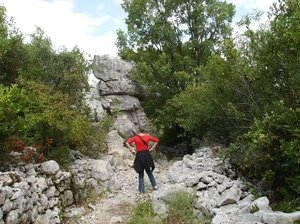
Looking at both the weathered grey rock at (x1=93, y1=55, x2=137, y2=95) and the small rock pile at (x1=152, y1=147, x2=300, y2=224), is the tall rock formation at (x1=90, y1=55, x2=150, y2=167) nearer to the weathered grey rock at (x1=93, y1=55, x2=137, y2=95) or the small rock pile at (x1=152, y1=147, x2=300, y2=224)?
the weathered grey rock at (x1=93, y1=55, x2=137, y2=95)

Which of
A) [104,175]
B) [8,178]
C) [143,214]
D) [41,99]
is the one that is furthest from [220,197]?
[41,99]

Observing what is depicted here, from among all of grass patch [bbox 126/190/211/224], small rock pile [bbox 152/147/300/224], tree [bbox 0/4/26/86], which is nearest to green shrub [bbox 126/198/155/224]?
grass patch [bbox 126/190/211/224]

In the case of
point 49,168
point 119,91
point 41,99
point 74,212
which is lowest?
point 74,212

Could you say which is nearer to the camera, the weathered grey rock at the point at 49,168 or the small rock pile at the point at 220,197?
the small rock pile at the point at 220,197

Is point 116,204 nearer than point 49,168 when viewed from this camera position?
No

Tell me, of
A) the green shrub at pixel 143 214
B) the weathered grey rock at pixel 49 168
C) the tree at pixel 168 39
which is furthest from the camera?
the tree at pixel 168 39

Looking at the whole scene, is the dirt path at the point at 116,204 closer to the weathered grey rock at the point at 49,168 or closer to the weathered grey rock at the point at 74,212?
the weathered grey rock at the point at 74,212

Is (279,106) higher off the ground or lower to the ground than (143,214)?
higher

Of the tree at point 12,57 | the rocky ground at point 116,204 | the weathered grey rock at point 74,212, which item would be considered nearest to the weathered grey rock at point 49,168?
the weathered grey rock at point 74,212

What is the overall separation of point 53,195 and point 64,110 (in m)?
3.58

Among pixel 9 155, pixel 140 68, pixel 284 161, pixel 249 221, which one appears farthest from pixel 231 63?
pixel 140 68

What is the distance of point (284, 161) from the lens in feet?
23.6

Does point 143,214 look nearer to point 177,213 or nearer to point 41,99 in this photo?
point 177,213

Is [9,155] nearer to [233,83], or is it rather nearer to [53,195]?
[53,195]
